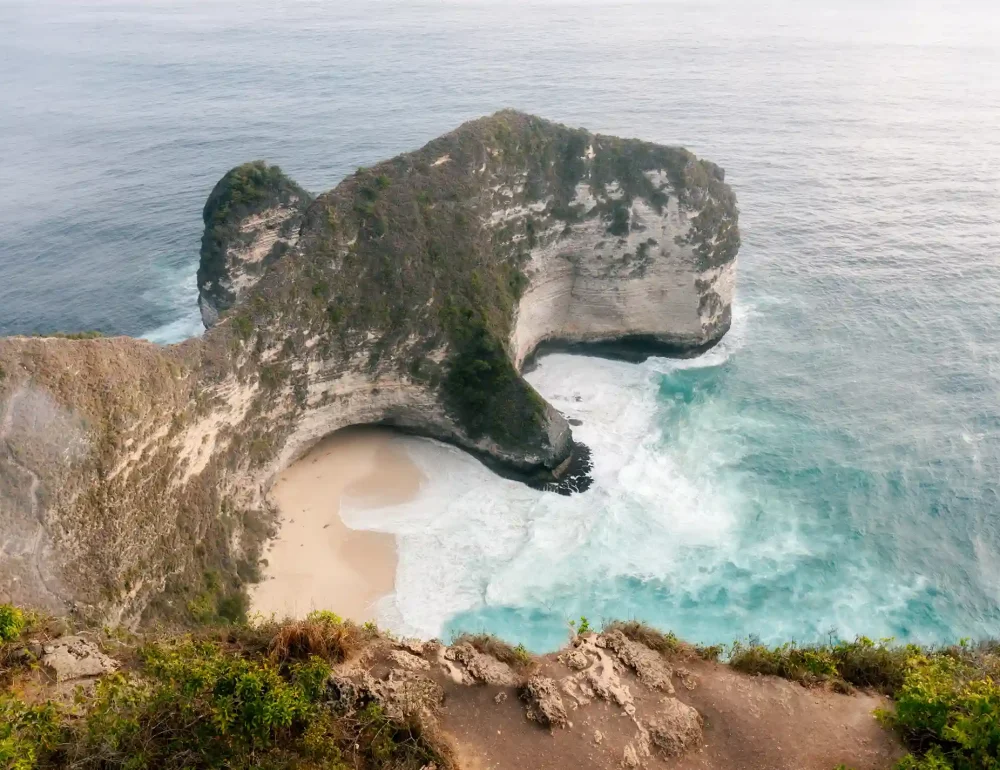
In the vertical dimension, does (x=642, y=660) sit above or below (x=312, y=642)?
below

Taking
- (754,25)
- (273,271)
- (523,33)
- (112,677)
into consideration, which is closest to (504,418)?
(273,271)

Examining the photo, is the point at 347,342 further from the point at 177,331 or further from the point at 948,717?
the point at 948,717

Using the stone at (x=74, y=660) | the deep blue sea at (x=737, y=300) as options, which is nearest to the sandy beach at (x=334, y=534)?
the deep blue sea at (x=737, y=300)

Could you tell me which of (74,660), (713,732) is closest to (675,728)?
(713,732)

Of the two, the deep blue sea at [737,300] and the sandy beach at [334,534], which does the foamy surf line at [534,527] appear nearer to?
the deep blue sea at [737,300]

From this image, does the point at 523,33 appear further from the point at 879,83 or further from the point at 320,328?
the point at 320,328
